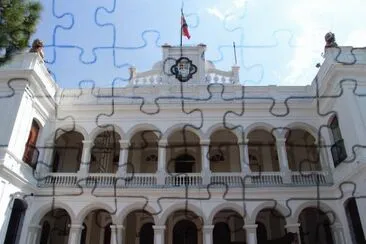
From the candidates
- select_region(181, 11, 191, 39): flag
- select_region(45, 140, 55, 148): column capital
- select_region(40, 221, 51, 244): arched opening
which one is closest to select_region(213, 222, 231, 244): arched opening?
select_region(40, 221, 51, 244): arched opening

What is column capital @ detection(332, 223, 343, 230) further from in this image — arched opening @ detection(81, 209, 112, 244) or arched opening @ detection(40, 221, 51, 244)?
arched opening @ detection(40, 221, 51, 244)

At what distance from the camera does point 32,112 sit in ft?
44.3

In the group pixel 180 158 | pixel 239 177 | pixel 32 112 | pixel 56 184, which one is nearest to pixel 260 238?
pixel 239 177

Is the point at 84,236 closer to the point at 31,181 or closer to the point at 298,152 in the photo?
the point at 31,181

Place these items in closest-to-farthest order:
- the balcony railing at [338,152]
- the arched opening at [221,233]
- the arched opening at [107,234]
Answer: the balcony railing at [338,152]
the arched opening at [221,233]
the arched opening at [107,234]

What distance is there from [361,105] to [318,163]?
3.61m

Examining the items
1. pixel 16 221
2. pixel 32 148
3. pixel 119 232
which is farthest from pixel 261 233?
Answer: pixel 32 148

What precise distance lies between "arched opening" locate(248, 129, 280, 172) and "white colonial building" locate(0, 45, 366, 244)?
5 cm

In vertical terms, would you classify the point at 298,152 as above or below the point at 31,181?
above

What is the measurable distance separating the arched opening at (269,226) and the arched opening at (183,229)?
9.40 ft

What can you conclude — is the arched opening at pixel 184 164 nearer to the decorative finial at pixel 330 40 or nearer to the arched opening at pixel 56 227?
the arched opening at pixel 56 227

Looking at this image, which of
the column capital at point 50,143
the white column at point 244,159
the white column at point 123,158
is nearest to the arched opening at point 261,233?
the white column at point 244,159

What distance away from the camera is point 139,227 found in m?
16.3

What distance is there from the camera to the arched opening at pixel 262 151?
53.6 feet
